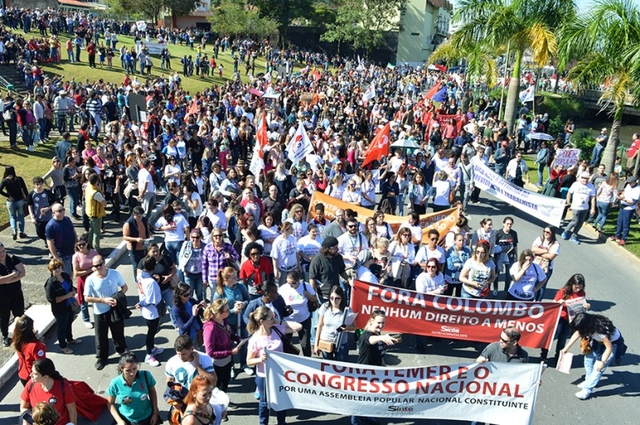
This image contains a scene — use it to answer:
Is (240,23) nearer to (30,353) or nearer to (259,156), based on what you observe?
(259,156)

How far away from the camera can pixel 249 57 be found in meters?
47.1

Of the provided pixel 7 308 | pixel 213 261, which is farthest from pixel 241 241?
pixel 7 308

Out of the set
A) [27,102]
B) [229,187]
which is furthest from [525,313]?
[27,102]

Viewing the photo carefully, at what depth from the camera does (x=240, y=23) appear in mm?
58031

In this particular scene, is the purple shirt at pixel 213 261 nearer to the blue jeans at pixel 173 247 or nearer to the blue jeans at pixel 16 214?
the blue jeans at pixel 173 247

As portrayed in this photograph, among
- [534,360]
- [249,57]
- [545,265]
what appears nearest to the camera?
[534,360]

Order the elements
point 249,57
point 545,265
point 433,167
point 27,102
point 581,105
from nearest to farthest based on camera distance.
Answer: point 545,265
point 433,167
point 27,102
point 581,105
point 249,57

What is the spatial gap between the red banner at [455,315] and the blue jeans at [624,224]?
6.55 metres

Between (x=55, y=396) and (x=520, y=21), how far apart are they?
21262mm

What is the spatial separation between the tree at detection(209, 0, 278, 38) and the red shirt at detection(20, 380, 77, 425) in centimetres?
5673

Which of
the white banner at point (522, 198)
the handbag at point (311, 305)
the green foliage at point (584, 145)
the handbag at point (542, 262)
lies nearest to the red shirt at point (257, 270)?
the handbag at point (311, 305)

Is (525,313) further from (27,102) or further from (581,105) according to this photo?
(581,105)

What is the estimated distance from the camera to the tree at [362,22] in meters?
65.5

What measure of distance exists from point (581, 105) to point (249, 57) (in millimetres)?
26202
